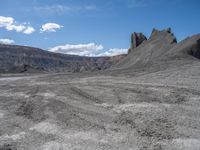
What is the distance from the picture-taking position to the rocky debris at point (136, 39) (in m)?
38.6

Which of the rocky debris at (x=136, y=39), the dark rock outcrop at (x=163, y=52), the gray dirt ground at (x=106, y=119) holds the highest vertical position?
the rocky debris at (x=136, y=39)

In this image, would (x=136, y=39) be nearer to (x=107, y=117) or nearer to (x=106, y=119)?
(x=107, y=117)

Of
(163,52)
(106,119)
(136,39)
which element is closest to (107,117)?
(106,119)

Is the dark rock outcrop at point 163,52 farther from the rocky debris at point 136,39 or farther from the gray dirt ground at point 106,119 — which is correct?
the gray dirt ground at point 106,119

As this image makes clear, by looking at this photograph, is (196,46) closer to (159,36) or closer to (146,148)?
(159,36)

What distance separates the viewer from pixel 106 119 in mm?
8352

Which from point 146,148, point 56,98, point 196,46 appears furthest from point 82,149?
point 196,46

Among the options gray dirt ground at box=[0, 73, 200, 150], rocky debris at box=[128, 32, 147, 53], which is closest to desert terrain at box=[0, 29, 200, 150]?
gray dirt ground at box=[0, 73, 200, 150]

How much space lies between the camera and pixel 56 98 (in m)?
11.8

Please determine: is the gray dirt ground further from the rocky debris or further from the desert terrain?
the rocky debris

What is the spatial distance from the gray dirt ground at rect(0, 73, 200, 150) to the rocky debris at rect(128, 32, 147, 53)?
1016 inches

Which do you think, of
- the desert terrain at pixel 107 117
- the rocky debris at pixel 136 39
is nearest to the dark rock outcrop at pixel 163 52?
the rocky debris at pixel 136 39

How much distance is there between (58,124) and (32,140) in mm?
1273

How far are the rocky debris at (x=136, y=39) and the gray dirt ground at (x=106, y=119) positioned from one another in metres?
25.8
